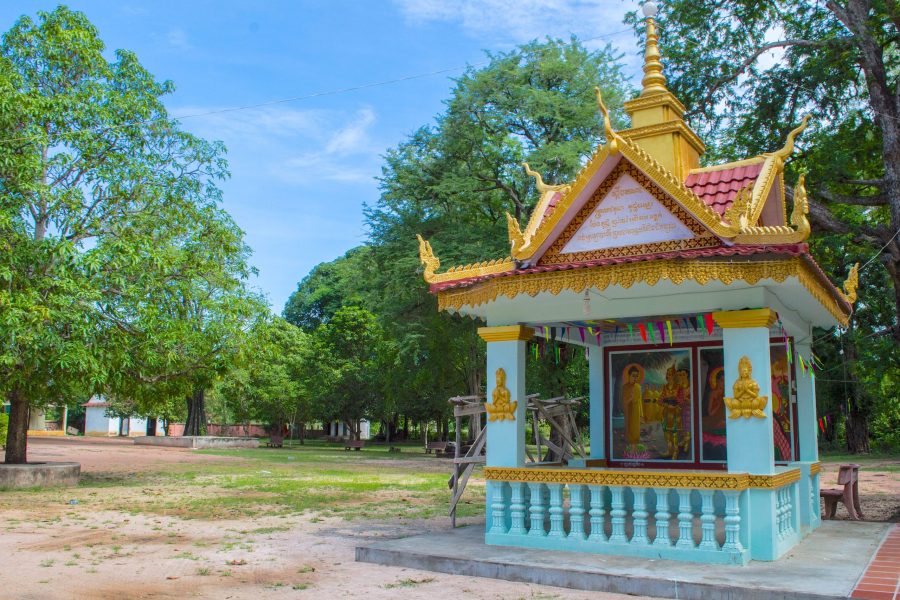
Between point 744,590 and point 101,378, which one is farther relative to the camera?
point 101,378

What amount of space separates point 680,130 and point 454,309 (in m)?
3.57

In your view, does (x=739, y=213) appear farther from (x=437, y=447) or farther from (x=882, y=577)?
(x=437, y=447)

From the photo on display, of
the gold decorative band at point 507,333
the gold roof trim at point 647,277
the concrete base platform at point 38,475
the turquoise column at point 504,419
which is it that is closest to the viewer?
the gold roof trim at point 647,277

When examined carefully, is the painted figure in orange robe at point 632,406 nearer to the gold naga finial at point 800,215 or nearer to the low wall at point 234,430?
the gold naga finial at point 800,215

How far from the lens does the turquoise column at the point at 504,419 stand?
8.95 m

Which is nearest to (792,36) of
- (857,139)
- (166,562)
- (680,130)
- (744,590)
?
(857,139)

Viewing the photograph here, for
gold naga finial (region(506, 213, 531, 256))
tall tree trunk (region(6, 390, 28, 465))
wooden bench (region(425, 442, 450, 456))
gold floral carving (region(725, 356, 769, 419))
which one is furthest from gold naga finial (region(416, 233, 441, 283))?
wooden bench (region(425, 442, 450, 456))

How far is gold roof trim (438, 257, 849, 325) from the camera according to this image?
750cm

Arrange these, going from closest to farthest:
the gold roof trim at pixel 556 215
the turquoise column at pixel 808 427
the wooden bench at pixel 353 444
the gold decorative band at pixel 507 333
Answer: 1. the gold roof trim at pixel 556 215
2. the gold decorative band at pixel 507 333
3. the turquoise column at pixel 808 427
4. the wooden bench at pixel 353 444

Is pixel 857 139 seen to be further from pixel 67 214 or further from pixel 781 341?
pixel 67 214

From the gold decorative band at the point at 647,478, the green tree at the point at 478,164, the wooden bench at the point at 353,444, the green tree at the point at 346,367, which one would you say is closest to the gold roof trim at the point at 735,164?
the gold decorative band at the point at 647,478

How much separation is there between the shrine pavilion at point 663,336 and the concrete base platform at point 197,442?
30.9 meters

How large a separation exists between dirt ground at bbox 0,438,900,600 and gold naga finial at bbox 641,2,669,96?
613 centimetres

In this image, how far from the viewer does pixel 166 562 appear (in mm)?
8656
